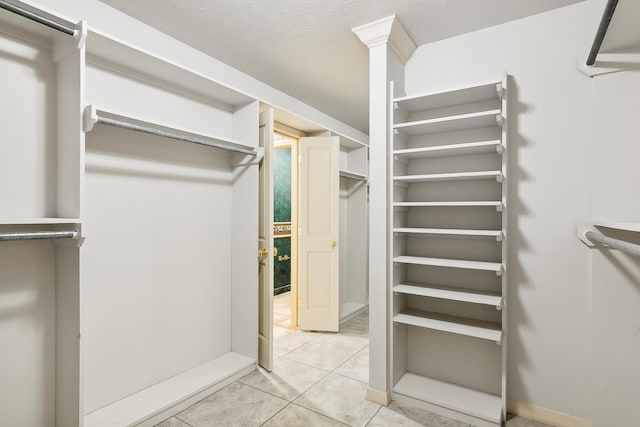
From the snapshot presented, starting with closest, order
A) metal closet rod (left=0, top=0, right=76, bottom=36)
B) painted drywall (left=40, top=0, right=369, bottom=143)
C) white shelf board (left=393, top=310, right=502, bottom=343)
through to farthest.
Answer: metal closet rod (left=0, top=0, right=76, bottom=36) < painted drywall (left=40, top=0, right=369, bottom=143) < white shelf board (left=393, top=310, right=502, bottom=343)

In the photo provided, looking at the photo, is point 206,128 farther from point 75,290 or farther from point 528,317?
point 528,317

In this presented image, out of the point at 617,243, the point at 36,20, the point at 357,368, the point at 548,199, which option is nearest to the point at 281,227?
the point at 357,368

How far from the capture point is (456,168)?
2402 mm

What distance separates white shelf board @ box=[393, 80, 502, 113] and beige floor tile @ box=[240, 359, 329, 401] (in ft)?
7.11

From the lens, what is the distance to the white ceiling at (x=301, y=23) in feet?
6.71

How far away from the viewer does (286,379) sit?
2.65 metres

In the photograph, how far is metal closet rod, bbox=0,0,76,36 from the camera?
1396 millimetres

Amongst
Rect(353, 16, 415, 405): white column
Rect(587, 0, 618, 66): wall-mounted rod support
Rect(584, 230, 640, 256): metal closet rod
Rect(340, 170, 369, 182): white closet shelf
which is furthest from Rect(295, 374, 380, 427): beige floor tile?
Rect(587, 0, 618, 66): wall-mounted rod support

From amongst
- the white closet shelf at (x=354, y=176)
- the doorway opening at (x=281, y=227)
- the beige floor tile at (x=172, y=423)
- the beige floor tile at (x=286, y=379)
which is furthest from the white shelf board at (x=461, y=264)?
the doorway opening at (x=281, y=227)

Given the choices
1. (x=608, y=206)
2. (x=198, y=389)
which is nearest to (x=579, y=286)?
(x=608, y=206)

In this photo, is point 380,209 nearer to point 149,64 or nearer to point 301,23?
point 301,23

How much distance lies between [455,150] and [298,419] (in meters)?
1.99

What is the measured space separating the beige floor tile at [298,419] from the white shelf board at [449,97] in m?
2.11

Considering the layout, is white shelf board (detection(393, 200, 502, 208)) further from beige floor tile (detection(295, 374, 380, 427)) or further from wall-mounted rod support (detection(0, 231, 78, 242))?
wall-mounted rod support (detection(0, 231, 78, 242))
